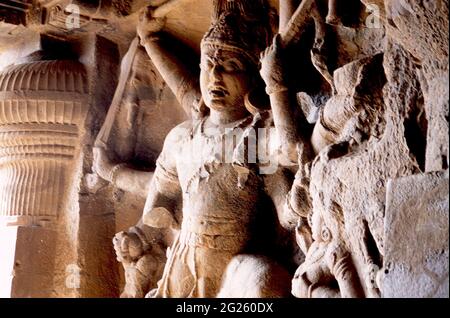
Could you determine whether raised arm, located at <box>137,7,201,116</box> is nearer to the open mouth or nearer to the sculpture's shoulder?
the sculpture's shoulder

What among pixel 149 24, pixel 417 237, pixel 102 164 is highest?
pixel 149 24

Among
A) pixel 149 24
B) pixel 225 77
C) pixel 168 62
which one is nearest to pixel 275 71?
pixel 225 77

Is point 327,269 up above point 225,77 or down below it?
below

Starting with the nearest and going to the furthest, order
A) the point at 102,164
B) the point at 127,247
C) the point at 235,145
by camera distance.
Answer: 1. the point at 235,145
2. the point at 127,247
3. the point at 102,164

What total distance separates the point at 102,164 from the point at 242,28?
1171 millimetres

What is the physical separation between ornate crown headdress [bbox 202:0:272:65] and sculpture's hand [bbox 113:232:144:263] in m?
1.09

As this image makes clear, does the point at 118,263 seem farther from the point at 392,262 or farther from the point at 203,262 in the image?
the point at 392,262

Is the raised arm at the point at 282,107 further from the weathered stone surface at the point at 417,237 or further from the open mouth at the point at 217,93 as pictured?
the weathered stone surface at the point at 417,237

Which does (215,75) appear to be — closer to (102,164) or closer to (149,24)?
(149,24)

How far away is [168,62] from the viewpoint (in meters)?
4.52

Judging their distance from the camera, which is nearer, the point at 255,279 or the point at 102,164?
the point at 255,279

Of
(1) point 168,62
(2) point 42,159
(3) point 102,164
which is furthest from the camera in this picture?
(2) point 42,159

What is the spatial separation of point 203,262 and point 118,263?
924 mm

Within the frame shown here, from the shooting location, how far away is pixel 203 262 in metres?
3.91
